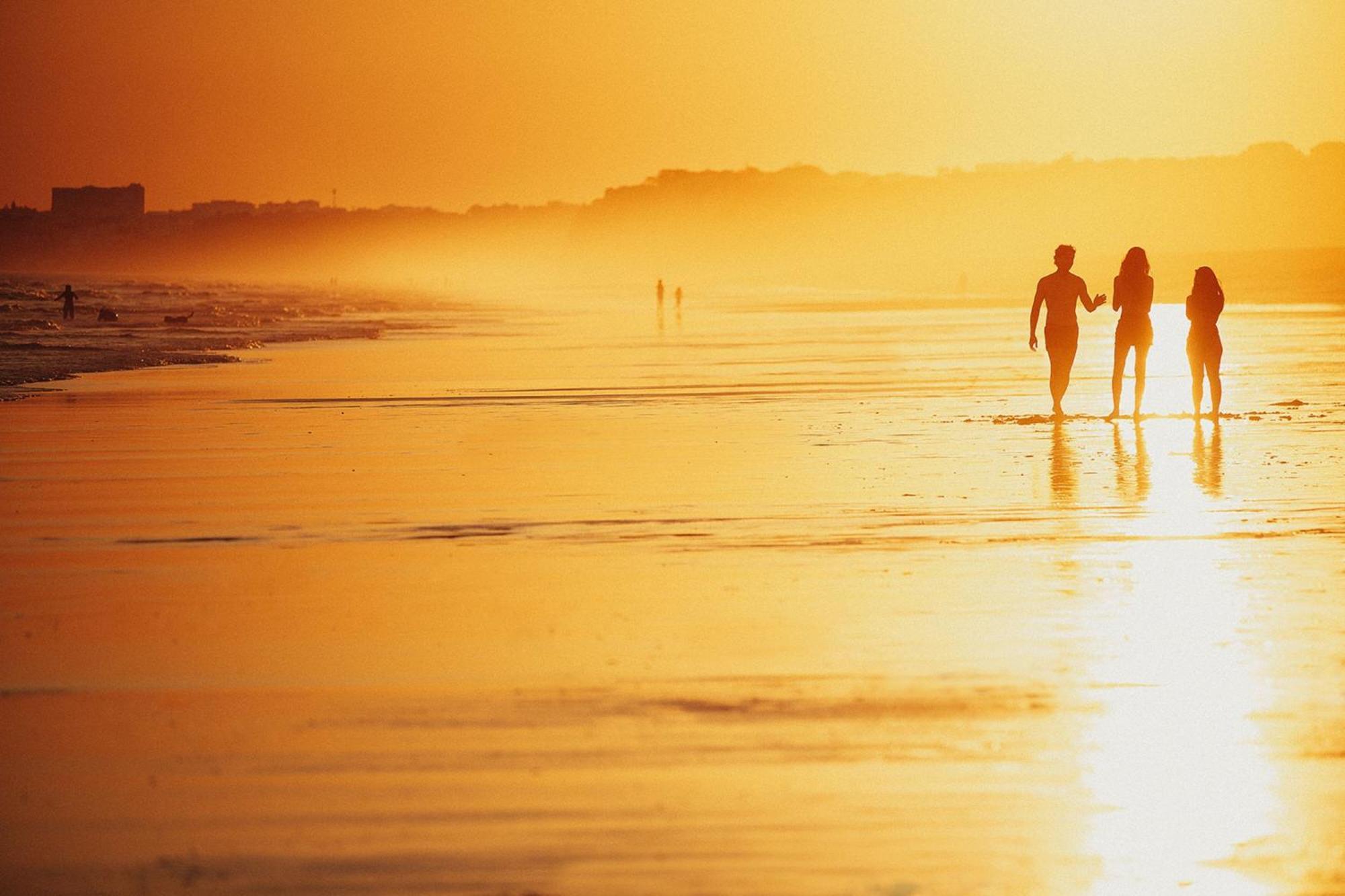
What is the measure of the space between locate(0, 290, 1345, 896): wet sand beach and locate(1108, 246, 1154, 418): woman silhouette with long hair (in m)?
2.21

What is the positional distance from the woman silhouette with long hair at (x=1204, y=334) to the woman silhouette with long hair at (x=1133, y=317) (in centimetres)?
45

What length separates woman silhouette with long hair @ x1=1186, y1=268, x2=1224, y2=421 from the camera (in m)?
18.1

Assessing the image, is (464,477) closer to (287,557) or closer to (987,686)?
(287,557)

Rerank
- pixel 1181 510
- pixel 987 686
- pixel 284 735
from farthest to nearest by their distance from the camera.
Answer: pixel 1181 510 < pixel 987 686 < pixel 284 735

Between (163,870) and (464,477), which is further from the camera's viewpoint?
(464,477)

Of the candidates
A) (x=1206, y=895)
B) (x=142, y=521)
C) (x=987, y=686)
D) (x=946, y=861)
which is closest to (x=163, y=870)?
(x=946, y=861)

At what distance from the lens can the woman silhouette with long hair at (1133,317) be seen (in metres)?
18.2

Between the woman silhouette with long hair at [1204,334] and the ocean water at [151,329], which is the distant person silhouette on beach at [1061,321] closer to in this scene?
the woman silhouette with long hair at [1204,334]

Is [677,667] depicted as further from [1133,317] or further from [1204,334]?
[1204,334]

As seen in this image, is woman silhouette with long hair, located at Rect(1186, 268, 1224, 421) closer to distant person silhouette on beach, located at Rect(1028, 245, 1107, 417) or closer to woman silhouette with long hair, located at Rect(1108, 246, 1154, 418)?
woman silhouette with long hair, located at Rect(1108, 246, 1154, 418)

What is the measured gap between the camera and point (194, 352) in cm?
3584

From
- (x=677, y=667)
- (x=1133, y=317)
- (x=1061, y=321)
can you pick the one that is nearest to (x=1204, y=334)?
(x=1133, y=317)

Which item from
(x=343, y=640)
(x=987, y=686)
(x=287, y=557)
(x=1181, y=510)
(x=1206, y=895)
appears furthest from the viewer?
(x=1181, y=510)

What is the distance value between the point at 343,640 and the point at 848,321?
1884 inches
